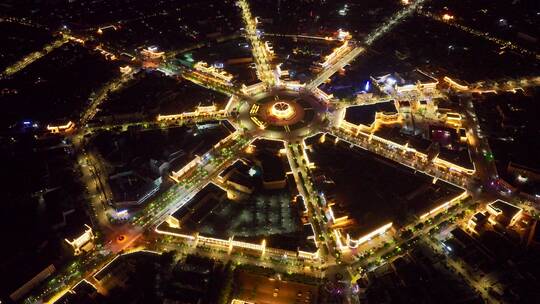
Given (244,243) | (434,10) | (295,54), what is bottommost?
(244,243)

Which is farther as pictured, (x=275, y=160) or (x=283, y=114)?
(x=283, y=114)

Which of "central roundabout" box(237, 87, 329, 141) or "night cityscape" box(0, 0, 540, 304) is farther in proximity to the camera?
"central roundabout" box(237, 87, 329, 141)

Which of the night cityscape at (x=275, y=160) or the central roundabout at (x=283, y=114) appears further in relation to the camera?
the central roundabout at (x=283, y=114)

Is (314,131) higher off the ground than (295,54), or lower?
lower

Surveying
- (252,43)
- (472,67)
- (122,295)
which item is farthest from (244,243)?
(472,67)

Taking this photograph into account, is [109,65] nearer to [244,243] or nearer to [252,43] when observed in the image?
[252,43]
